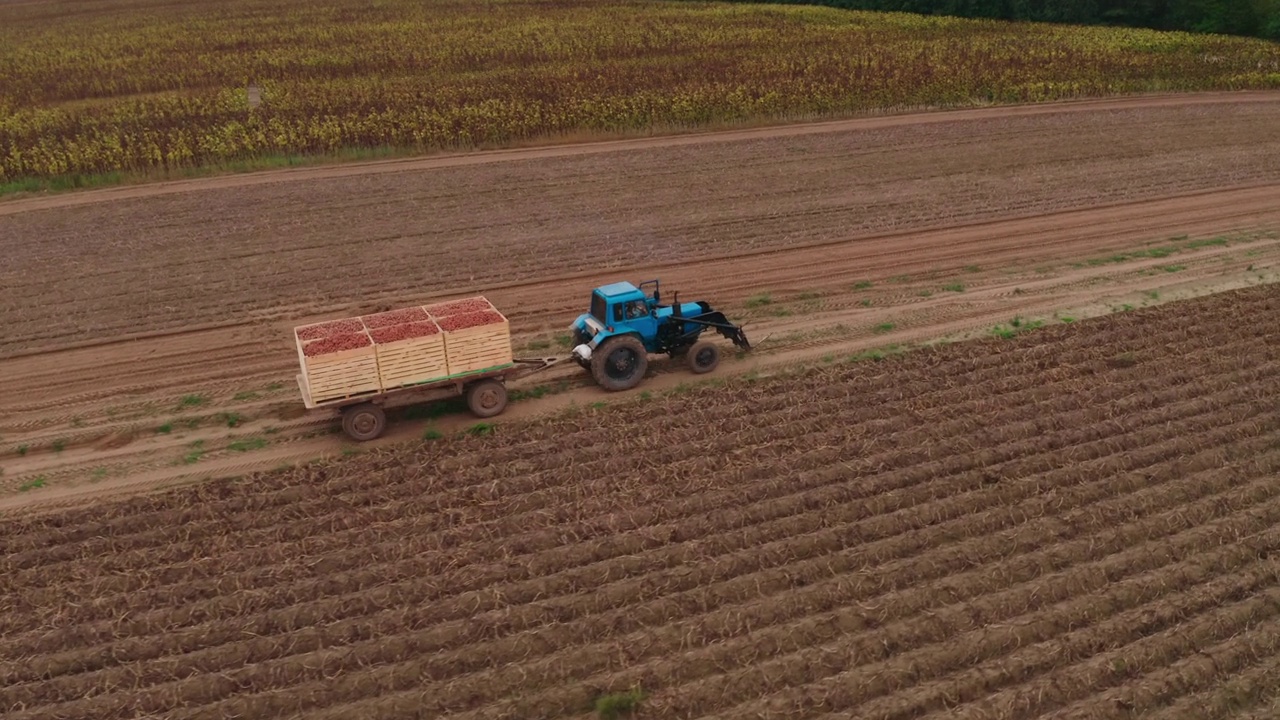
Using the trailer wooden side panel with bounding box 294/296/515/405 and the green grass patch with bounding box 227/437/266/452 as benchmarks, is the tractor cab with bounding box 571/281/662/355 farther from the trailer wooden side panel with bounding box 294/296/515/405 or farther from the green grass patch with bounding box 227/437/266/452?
the green grass patch with bounding box 227/437/266/452

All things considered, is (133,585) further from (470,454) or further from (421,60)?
(421,60)

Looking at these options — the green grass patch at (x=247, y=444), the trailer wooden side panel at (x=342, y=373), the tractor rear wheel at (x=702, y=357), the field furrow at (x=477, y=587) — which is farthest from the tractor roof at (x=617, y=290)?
the green grass patch at (x=247, y=444)

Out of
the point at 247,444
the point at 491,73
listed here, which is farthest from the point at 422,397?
the point at 491,73

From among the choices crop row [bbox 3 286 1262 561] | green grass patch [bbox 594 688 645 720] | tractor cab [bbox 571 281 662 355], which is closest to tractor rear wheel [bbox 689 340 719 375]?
tractor cab [bbox 571 281 662 355]

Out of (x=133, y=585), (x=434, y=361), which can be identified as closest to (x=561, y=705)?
(x=133, y=585)

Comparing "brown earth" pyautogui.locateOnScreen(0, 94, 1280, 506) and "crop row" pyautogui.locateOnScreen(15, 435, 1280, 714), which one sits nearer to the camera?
"crop row" pyautogui.locateOnScreen(15, 435, 1280, 714)

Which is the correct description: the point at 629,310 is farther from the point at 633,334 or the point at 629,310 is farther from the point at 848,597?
the point at 848,597
